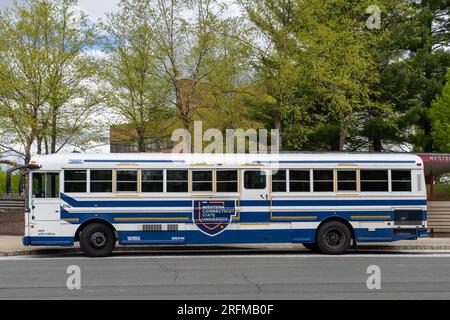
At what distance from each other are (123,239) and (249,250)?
442 centimetres

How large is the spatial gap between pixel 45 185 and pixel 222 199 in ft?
16.6

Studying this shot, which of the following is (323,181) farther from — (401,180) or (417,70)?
(417,70)

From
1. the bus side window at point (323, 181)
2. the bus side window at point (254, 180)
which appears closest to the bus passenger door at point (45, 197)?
the bus side window at point (254, 180)

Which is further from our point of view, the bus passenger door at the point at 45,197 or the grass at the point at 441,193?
the grass at the point at 441,193

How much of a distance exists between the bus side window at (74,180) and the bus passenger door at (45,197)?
0.28 meters

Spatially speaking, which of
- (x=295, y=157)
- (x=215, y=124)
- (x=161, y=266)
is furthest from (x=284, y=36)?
(x=161, y=266)

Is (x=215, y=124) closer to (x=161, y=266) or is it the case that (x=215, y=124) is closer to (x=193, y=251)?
(x=193, y=251)

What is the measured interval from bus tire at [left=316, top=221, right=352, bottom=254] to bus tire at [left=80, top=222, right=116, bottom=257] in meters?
6.00

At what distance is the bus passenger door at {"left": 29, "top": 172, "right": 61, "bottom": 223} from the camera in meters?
18.5

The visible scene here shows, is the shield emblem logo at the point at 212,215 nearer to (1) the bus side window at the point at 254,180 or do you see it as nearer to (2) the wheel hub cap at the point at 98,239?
(1) the bus side window at the point at 254,180

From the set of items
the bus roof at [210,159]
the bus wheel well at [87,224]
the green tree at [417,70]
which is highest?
the green tree at [417,70]

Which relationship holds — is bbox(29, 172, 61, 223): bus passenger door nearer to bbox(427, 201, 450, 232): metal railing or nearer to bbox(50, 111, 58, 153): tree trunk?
bbox(50, 111, 58, 153): tree trunk

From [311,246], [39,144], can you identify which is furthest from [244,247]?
[39,144]

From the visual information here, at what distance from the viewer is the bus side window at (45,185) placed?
18.7 metres
